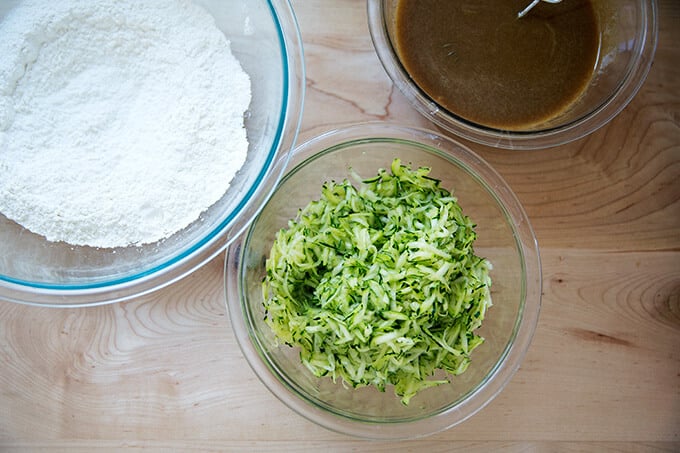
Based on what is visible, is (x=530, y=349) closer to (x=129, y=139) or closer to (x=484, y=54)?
(x=484, y=54)

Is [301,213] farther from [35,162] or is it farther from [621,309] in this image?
[621,309]

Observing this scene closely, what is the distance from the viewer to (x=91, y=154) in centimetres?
128

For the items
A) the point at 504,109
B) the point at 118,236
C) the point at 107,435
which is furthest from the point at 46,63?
the point at 504,109

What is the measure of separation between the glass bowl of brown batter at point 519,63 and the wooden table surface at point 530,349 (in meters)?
0.09

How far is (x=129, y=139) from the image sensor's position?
1.29 metres

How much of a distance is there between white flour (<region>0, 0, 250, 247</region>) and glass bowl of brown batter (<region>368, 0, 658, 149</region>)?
17.3 inches

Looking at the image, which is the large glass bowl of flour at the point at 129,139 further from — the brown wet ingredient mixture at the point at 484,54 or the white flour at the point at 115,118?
the brown wet ingredient mixture at the point at 484,54

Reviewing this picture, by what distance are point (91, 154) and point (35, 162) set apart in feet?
0.39

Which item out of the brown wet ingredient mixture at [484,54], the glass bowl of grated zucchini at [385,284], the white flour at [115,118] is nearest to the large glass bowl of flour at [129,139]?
the white flour at [115,118]

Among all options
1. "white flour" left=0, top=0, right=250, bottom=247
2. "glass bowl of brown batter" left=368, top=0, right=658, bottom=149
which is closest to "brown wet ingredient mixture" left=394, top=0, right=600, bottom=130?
"glass bowl of brown batter" left=368, top=0, right=658, bottom=149

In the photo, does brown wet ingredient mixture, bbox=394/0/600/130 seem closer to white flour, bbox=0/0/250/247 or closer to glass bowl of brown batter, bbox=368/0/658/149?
glass bowl of brown batter, bbox=368/0/658/149

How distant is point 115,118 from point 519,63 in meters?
0.95

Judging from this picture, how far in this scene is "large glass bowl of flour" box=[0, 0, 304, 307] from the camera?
1.25 metres

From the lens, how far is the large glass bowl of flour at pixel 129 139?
1250mm
